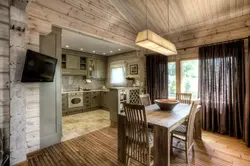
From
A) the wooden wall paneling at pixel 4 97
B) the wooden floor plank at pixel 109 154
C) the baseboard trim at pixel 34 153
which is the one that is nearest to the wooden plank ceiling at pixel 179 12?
the wooden floor plank at pixel 109 154

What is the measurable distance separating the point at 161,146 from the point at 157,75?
2.97 m

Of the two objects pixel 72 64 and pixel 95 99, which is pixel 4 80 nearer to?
pixel 72 64

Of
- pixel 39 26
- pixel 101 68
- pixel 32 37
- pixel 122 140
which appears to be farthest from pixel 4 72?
pixel 101 68

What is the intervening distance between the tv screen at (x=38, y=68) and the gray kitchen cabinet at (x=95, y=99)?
316cm

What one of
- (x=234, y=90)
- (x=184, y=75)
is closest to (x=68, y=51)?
(x=184, y=75)

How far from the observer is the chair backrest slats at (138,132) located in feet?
5.45

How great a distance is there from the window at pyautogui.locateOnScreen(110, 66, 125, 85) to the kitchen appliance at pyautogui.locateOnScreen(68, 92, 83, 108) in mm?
1756

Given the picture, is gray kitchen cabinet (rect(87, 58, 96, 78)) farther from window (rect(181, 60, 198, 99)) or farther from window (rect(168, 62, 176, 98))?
window (rect(181, 60, 198, 99))

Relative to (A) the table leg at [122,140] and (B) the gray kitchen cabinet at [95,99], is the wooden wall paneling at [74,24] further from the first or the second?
(B) the gray kitchen cabinet at [95,99]

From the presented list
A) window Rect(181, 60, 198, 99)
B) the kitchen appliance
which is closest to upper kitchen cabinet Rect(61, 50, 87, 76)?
the kitchen appliance

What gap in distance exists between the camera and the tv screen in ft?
6.64

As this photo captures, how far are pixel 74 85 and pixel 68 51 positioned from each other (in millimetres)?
1523

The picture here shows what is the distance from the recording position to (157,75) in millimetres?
4277

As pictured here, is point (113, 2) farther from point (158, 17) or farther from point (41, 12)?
point (41, 12)
